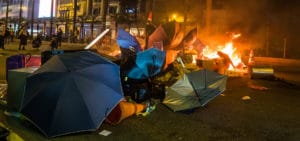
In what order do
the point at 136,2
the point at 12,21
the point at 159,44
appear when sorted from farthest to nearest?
1. the point at 12,21
2. the point at 136,2
3. the point at 159,44

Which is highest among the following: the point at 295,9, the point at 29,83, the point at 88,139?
the point at 295,9

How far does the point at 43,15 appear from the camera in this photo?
6706cm

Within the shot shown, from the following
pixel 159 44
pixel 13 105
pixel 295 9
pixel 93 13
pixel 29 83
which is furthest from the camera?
pixel 93 13

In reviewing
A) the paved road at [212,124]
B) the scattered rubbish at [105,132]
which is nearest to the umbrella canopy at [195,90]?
the paved road at [212,124]

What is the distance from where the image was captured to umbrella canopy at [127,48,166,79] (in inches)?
333

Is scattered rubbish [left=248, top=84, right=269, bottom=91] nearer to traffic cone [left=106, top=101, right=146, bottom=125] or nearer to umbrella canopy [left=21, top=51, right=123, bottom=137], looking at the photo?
traffic cone [left=106, top=101, right=146, bottom=125]

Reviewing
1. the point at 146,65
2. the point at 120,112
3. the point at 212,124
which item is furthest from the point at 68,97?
the point at 146,65

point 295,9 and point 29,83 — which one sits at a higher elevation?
point 295,9

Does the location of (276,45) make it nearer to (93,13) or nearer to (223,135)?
(223,135)

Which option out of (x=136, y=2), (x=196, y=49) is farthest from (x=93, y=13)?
(x=196, y=49)

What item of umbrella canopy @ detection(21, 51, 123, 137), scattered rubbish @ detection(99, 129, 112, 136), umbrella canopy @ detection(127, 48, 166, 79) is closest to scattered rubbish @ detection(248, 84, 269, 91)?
umbrella canopy @ detection(127, 48, 166, 79)

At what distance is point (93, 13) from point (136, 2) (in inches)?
490

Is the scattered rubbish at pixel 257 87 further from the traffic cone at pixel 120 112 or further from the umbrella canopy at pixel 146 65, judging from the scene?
the traffic cone at pixel 120 112

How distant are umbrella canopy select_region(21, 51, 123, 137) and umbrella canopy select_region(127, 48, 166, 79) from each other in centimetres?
266
